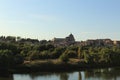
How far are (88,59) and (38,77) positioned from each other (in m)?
12.6

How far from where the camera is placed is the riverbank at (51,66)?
39812 millimetres

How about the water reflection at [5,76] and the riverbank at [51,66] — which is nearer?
the water reflection at [5,76]

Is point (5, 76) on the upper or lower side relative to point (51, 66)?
lower

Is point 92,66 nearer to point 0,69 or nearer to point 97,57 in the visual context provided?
point 97,57

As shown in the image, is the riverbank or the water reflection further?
the riverbank

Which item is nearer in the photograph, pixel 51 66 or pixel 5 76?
pixel 5 76

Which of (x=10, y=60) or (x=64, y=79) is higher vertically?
(x=10, y=60)

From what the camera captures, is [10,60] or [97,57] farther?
[97,57]

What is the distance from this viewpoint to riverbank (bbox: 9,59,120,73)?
39812mm

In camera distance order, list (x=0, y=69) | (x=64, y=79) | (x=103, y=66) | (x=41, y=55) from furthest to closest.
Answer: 1. (x=41, y=55)
2. (x=103, y=66)
3. (x=0, y=69)
4. (x=64, y=79)

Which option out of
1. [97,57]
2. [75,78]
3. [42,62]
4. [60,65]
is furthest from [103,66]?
[75,78]

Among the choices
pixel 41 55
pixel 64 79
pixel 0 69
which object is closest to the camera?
pixel 64 79

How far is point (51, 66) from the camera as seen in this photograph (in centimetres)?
4188

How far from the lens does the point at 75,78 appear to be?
3250cm
